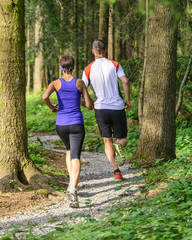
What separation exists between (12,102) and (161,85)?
10.1 feet

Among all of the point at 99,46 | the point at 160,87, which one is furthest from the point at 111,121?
the point at 160,87

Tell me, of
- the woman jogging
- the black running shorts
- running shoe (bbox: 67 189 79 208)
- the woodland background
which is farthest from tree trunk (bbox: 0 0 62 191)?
the black running shorts

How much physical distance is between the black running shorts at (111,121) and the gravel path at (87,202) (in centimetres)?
89

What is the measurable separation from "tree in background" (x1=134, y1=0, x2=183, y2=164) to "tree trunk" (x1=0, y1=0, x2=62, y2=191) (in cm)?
254

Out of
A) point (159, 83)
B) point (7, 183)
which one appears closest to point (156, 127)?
point (159, 83)

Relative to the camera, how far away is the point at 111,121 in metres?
5.93

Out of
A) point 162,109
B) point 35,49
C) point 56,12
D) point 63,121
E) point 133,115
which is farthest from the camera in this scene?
point 35,49

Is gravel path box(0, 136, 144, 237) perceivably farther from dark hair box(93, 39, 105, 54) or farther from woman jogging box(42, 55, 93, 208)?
dark hair box(93, 39, 105, 54)

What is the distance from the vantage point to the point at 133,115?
42.9 feet

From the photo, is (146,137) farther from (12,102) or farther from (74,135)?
Answer: (12,102)

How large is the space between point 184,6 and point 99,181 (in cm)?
409

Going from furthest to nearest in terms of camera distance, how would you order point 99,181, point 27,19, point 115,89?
point 27,19 → point 99,181 → point 115,89

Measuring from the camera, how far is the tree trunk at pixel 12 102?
5391 mm

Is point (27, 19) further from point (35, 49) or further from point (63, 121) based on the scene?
point (63, 121)
